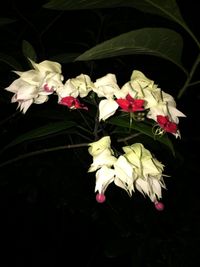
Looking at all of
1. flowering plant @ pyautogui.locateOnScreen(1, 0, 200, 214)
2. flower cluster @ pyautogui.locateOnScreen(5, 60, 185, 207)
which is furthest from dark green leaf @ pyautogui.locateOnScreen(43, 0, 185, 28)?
flower cluster @ pyautogui.locateOnScreen(5, 60, 185, 207)

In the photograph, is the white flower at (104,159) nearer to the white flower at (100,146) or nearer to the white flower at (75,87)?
the white flower at (100,146)

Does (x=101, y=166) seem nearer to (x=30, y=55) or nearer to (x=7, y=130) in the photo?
(x=30, y=55)

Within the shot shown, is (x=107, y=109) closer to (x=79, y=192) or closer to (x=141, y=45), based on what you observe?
(x=141, y=45)

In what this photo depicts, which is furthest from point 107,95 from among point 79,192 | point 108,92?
point 79,192

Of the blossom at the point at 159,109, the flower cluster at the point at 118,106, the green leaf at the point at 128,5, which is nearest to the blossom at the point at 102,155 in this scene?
the flower cluster at the point at 118,106

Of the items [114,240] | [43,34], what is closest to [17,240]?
[114,240]

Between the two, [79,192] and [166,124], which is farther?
[79,192]

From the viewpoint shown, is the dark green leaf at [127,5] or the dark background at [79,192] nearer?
the dark green leaf at [127,5]
